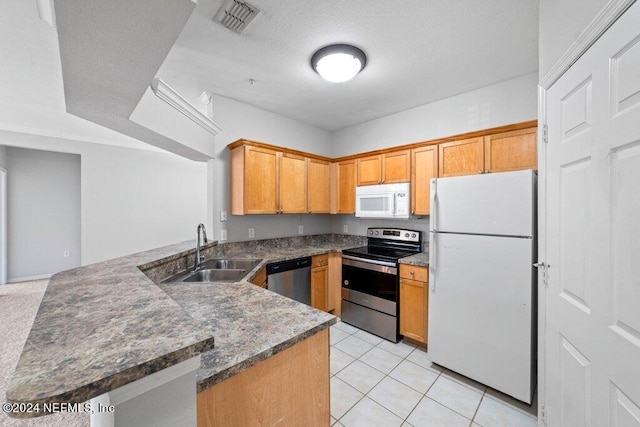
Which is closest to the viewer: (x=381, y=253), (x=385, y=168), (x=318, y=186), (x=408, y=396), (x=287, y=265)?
(x=408, y=396)

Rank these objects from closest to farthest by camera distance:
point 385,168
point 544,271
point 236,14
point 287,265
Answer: point 544,271, point 236,14, point 287,265, point 385,168

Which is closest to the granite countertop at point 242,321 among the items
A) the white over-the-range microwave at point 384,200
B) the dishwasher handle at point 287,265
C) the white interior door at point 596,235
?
the dishwasher handle at point 287,265

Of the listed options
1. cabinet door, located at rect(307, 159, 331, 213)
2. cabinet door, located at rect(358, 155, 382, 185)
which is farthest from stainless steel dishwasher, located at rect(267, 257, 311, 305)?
cabinet door, located at rect(358, 155, 382, 185)

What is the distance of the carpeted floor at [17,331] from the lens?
1689 millimetres

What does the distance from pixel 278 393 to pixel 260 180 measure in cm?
230

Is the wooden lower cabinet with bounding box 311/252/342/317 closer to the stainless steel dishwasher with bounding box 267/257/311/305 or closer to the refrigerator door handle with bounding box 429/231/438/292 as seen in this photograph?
the stainless steel dishwasher with bounding box 267/257/311/305

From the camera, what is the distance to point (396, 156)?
3.11 m

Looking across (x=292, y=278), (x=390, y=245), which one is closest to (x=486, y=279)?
(x=390, y=245)

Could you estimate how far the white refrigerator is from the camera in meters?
1.82

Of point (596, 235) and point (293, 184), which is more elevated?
point (293, 184)

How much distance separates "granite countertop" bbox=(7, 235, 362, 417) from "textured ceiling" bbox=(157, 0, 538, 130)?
1771mm

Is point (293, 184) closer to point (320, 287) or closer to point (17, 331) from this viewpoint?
point (320, 287)

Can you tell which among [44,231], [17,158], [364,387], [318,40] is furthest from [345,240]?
[17,158]

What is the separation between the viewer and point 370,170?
11.0 ft
